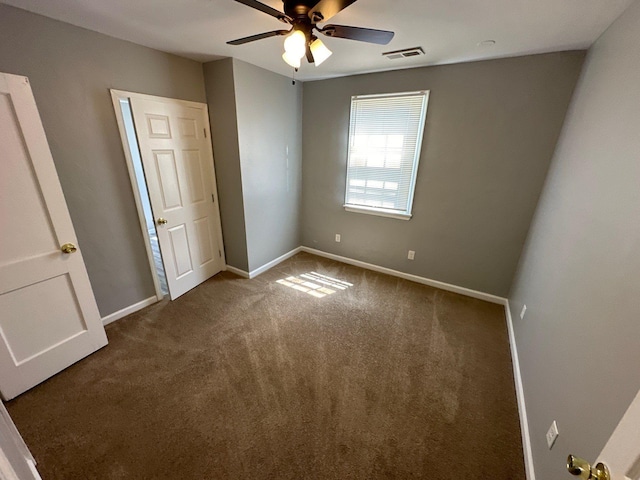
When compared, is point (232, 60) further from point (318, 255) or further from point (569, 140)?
point (569, 140)

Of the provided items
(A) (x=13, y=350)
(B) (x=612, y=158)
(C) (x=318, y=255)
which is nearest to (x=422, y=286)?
(C) (x=318, y=255)

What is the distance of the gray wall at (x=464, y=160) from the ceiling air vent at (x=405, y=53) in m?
0.46

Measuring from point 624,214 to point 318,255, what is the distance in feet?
10.7

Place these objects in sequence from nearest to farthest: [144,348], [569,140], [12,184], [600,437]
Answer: [600,437] < [12,184] < [569,140] < [144,348]

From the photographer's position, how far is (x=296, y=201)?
3865mm

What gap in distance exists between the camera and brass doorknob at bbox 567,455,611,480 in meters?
0.56

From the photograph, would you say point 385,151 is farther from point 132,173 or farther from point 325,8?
point 132,173

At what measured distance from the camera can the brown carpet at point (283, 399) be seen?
4.70ft

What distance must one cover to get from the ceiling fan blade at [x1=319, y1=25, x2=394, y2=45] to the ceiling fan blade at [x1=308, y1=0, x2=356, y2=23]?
0.06 meters

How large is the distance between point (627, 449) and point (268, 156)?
3.26 metres

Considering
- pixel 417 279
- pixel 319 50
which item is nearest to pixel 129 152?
pixel 319 50

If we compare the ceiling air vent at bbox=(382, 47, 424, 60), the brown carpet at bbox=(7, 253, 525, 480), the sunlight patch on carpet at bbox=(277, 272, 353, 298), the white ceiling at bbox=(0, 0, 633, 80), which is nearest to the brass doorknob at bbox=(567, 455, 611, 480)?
the brown carpet at bbox=(7, 253, 525, 480)

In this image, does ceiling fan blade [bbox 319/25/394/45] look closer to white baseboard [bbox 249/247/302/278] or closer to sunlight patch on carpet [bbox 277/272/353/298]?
sunlight patch on carpet [bbox 277/272/353/298]

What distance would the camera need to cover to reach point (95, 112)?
2.04 m
